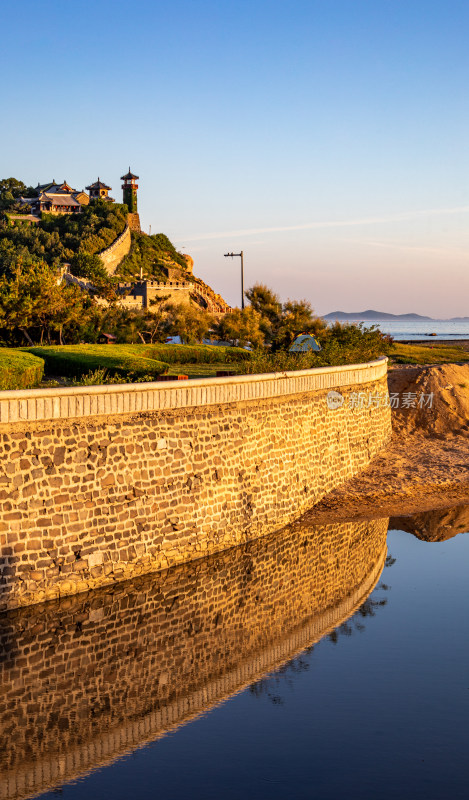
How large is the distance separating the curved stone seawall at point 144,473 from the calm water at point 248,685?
0.67 metres

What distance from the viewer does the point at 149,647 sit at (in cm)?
1317

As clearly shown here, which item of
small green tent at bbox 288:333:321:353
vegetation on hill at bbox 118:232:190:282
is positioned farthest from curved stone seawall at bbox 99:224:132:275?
small green tent at bbox 288:333:321:353

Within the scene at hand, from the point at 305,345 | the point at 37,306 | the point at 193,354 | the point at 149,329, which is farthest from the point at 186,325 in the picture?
the point at 193,354

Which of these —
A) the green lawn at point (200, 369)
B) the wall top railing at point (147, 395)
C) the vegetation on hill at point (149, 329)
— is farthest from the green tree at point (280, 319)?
the wall top railing at point (147, 395)

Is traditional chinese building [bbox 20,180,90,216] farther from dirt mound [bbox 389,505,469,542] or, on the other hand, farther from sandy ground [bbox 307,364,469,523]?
dirt mound [bbox 389,505,469,542]

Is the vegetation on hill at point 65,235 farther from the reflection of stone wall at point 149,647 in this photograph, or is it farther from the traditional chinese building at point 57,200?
the reflection of stone wall at point 149,647

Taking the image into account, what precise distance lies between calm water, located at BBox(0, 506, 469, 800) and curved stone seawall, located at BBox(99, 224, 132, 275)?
8900cm

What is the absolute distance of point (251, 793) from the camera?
9000 mm

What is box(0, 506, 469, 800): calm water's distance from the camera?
30.9 ft

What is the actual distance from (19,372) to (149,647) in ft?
27.3

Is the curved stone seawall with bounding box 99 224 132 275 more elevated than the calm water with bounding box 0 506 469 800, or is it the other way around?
the curved stone seawall with bounding box 99 224 132 275

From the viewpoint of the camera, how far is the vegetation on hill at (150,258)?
106125mm

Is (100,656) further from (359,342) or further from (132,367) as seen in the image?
(359,342)

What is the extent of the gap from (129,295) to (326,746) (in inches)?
2978
